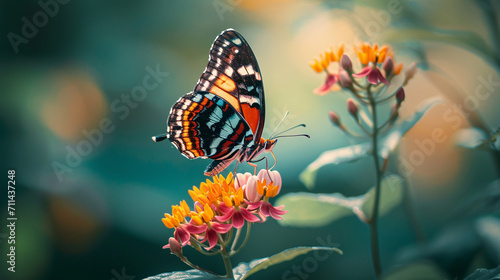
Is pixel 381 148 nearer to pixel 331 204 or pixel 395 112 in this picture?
pixel 395 112

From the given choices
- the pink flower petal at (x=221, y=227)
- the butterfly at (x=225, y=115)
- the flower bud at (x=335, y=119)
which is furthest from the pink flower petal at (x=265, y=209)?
the flower bud at (x=335, y=119)

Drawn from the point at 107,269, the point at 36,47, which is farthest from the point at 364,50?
the point at 36,47

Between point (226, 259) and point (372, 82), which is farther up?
point (372, 82)

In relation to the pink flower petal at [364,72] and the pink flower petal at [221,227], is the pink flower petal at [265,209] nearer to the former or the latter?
the pink flower petal at [221,227]

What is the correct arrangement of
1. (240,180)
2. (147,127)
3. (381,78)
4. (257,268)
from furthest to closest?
(147,127) < (381,78) < (240,180) < (257,268)

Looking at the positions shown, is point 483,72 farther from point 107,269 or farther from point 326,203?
point 107,269

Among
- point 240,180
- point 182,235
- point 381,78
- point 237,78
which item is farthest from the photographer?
point 237,78

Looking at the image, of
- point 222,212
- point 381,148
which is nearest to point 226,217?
point 222,212
